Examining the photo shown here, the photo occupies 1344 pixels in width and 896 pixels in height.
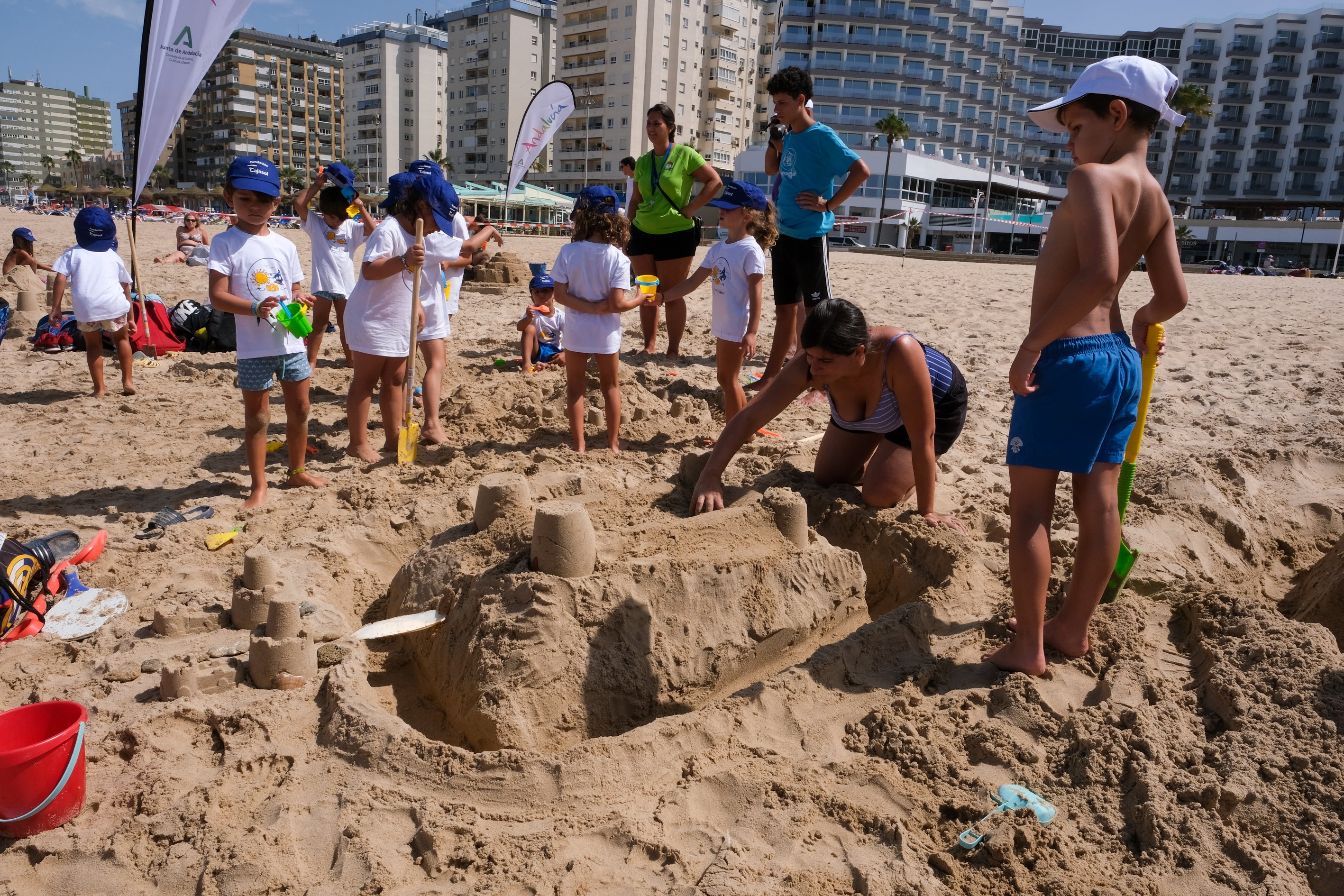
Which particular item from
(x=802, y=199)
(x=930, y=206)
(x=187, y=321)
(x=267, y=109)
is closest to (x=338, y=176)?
(x=187, y=321)

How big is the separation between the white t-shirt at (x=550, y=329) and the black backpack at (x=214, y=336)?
2.94 meters

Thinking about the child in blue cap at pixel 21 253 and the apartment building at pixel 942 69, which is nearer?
the child in blue cap at pixel 21 253

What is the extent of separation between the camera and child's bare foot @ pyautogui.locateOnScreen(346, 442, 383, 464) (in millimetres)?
4633

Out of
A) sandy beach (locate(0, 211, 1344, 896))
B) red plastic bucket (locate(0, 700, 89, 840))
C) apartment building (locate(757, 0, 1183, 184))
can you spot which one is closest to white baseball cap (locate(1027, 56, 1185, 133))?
sandy beach (locate(0, 211, 1344, 896))

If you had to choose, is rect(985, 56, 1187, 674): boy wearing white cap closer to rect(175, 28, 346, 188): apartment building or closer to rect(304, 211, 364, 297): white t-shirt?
rect(304, 211, 364, 297): white t-shirt

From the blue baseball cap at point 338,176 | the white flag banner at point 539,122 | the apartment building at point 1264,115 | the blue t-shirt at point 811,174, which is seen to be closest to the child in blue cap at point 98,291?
the blue baseball cap at point 338,176

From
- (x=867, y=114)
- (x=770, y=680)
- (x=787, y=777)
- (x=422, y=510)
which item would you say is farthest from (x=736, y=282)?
(x=867, y=114)

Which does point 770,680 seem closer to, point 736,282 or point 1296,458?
point 736,282

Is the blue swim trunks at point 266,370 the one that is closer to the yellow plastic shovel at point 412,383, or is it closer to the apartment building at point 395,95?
the yellow plastic shovel at point 412,383

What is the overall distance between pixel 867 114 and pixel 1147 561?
6634cm

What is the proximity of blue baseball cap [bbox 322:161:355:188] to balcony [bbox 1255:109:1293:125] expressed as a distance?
86.9 metres

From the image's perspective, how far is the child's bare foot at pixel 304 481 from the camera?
430cm

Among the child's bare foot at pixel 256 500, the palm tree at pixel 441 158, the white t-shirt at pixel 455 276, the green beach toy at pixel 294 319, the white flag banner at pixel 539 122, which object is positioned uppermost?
the palm tree at pixel 441 158

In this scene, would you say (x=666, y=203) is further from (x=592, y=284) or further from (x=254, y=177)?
(x=254, y=177)
